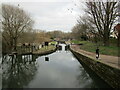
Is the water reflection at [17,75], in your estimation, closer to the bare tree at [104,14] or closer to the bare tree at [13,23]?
the bare tree at [13,23]

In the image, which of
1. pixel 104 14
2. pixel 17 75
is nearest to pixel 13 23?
pixel 17 75

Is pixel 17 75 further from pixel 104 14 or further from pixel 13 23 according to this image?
pixel 104 14

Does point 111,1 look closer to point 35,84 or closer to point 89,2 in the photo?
point 89,2

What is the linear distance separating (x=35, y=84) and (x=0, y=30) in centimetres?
1602

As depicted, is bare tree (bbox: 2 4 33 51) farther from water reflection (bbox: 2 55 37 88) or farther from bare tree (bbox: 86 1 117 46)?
bare tree (bbox: 86 1 117 46)

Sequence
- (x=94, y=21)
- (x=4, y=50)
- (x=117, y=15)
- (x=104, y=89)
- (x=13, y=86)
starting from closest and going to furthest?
1. (x=104, y=89)
2. (x=13, y=86)
3. (x=117, y=15)
4. (x=94, y=21)
5. (x=4, y=50)

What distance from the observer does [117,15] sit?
22.1 metres

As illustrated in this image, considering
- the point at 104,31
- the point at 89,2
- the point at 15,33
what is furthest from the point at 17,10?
the point at 104,31

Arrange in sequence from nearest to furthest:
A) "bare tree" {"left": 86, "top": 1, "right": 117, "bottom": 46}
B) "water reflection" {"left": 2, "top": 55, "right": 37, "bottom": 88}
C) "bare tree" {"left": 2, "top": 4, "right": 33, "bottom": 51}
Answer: "water reflection" {"left": 2, "top": 55, "right": 37, "bottom": 88}
"bare tree" {"left": 86, "top": 1, "right": 117, "bottom": 46}
"bare tree" {"left": 2, "top": 4, "right": 33, "bottom": 51}

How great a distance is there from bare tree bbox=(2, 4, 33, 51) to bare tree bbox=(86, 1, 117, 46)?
13.2m

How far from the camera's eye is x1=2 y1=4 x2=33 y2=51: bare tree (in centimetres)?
2528

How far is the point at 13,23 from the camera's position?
26344 mm

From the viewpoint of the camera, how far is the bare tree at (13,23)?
25.3 m

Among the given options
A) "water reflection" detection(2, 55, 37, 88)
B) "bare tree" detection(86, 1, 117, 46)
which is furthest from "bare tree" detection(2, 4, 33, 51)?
"bare tree" detection(86, 1, 117, 46)
